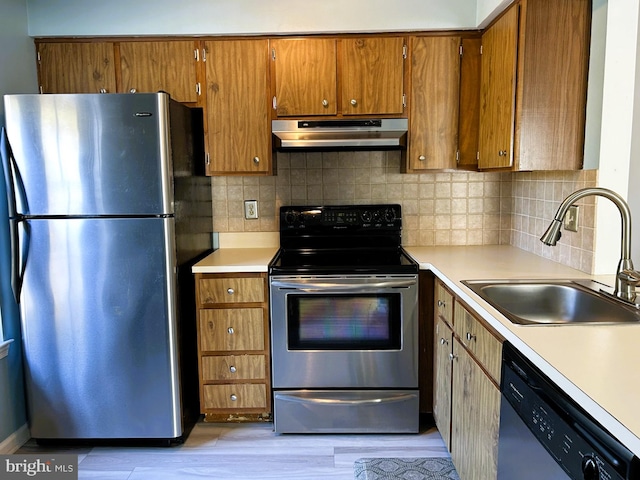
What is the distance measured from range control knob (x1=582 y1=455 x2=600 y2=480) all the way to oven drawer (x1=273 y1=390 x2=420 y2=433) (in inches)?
57.9

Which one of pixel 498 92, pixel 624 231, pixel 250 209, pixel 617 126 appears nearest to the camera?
pixel 624 231

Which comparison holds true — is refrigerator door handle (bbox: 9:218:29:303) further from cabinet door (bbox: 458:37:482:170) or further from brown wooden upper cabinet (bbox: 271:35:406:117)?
cabinet door (bbox: 458:37:482:170)

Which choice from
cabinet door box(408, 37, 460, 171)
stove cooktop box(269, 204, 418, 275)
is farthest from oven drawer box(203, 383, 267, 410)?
cabinet door box(408, 37, 460, 171)

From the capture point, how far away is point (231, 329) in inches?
95.3

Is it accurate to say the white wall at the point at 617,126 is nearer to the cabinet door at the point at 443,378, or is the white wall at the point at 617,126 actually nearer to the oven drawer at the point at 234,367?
the cabinet door at the point at 443,378

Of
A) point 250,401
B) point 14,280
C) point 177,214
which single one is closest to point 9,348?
point 14,280

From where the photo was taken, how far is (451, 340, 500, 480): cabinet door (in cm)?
151

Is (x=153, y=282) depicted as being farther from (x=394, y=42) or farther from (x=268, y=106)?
(x=394, y=42)

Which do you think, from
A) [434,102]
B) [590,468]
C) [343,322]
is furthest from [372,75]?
[590,468]

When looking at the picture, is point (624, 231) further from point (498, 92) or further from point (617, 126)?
point (498, 92)

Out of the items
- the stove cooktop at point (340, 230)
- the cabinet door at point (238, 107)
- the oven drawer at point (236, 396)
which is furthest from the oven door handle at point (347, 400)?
the cabinet door at point (238, 107)

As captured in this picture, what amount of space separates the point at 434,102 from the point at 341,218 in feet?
2.75

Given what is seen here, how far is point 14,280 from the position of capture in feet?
7.06

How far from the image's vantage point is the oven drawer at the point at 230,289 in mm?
2389
